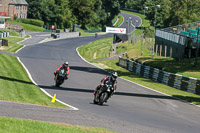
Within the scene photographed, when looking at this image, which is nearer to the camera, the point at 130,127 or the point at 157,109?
the point at 130,127

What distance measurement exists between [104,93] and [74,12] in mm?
132567

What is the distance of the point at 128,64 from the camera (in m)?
52.9

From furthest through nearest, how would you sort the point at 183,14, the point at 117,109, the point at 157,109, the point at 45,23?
the point at 45,23
the point at 183,14
the point at 157,109
the point at 117,109

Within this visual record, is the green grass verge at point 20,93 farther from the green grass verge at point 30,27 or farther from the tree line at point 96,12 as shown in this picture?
the green grass verge at point 30,27

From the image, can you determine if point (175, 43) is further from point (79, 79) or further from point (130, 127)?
point (130, 127)

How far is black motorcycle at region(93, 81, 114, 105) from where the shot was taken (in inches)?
831

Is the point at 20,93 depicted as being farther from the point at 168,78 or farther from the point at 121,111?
the point at 168,78

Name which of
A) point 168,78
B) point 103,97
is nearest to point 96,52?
point 168,78

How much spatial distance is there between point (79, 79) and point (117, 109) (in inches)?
621

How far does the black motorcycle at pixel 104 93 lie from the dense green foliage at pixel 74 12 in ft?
365

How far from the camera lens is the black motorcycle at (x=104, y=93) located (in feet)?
69.3

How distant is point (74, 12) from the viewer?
152 meters

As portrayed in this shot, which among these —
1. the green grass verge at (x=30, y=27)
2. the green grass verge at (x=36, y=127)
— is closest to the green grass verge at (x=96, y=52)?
the green grass verge at (x=30, y=27)

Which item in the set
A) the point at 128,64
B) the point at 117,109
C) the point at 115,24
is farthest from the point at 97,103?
the point at 115,24
